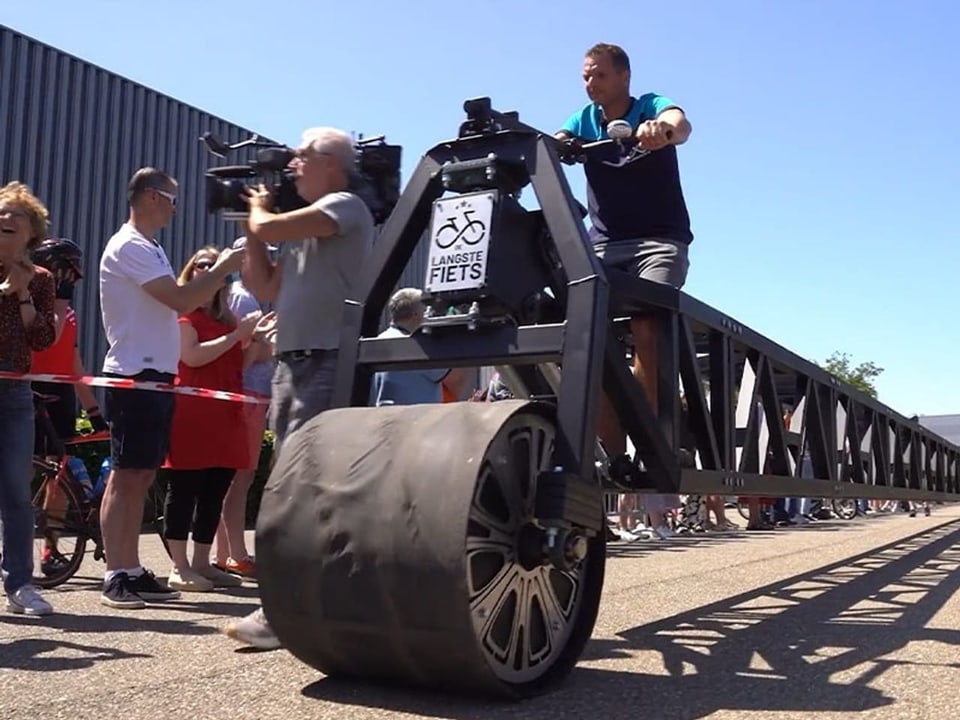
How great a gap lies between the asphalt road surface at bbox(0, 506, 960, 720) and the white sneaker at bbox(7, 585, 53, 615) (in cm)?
11

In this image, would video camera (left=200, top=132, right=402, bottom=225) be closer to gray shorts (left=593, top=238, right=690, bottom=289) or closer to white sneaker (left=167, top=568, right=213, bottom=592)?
A: gray shorts (left=593, top=238, right=690, bottom=289)

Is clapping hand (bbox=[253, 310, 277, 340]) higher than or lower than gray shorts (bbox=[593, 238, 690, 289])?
lower

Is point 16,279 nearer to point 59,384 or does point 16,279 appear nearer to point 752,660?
point 59,384

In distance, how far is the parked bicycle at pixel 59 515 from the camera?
6.29 meters

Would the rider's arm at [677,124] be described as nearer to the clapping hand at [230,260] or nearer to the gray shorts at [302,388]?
the gray shorts at [302,388]

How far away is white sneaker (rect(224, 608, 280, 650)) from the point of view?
147 inches

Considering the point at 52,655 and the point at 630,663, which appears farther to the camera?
the point at 52,655

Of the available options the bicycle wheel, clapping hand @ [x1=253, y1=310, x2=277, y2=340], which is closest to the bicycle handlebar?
clapping hand @ [x1=253, y1=310, x2=277, y2=340]

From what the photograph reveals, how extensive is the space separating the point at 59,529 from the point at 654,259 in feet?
12.3

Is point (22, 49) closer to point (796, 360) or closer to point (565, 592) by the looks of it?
point (796, 360)

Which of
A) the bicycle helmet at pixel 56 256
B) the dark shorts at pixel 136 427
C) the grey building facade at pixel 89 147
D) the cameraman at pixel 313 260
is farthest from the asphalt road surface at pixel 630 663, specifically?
the grey building facade at pixel 89 147

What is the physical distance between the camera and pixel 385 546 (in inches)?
114

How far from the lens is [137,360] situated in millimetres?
5273

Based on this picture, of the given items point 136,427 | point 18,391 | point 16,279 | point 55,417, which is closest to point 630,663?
point 136,427
